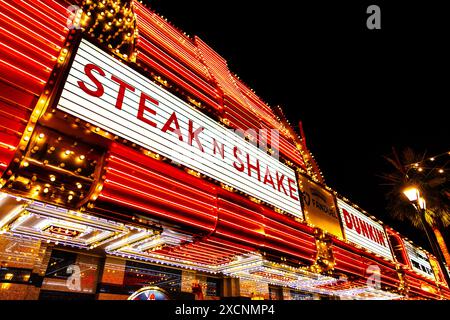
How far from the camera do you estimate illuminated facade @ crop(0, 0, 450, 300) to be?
11.8 feet

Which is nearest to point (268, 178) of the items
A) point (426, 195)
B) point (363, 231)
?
point (363, 231)

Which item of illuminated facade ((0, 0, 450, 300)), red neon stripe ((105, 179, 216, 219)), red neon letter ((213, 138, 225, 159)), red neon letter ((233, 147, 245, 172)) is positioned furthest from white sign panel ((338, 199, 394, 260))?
red neon stripe ((105, 179, 216, 219))

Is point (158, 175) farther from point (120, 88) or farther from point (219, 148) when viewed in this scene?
point (219, 148)

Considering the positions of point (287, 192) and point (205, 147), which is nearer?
point (205, 147)

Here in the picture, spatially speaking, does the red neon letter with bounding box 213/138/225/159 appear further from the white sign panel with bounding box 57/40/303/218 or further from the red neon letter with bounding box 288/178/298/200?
the red neon letter with bounding box 288/178/298/200

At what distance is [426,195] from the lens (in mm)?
21266

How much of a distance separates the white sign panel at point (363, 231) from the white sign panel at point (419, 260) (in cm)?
314

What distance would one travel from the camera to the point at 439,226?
22281 mm

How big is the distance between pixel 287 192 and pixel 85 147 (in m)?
5.09

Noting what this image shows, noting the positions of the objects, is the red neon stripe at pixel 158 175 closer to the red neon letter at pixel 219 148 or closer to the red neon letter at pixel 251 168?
the red neon letter at pixel 219 148

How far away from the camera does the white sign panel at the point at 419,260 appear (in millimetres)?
13453

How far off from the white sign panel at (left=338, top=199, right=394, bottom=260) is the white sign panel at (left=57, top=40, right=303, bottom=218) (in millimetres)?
3893

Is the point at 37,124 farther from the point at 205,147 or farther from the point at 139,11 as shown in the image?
the point at 139,11
